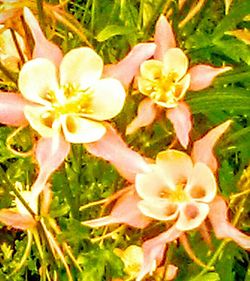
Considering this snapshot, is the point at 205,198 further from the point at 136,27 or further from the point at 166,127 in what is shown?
the point at 136,27

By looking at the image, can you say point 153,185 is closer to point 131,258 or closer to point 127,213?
point 127,213

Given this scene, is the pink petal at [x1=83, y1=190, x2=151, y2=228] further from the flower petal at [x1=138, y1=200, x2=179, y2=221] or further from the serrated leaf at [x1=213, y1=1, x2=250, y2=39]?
the serrated leaf at [x1=213, y1=1, x2=250, y2=39]

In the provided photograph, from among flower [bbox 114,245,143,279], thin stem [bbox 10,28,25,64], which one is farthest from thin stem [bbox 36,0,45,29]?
flower [bbox 114,245,143,279]

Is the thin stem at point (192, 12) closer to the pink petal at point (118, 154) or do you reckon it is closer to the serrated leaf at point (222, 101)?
the serrated leaf at point (222, 101)

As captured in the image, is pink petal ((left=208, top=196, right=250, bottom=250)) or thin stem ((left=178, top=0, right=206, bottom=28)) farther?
thin stem ((left=178, top=0, right=206, bottom=28))

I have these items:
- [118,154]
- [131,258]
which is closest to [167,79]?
[118,154]
